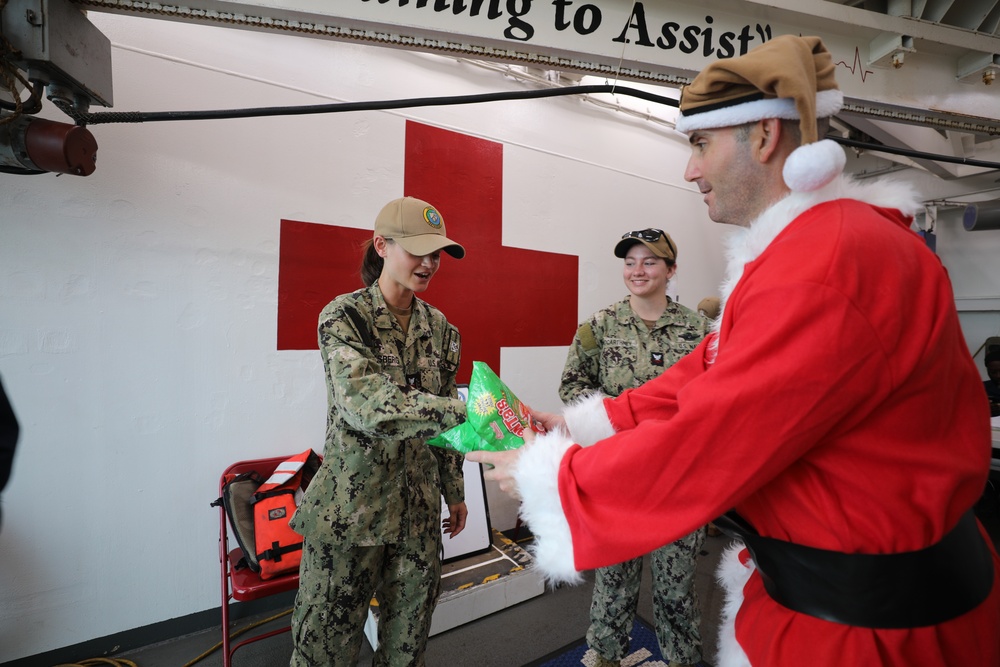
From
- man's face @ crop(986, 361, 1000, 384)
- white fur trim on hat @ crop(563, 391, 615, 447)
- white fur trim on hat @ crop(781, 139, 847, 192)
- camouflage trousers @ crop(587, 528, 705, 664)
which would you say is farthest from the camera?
man's face @ crop(986, 361, 1000, 384)

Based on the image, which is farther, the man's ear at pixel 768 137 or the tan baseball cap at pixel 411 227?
the tan baseball cap at pixel 411 227

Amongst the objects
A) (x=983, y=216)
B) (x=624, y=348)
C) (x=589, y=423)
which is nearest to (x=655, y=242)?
(x=624, y=348)

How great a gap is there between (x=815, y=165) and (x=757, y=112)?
0.15 m

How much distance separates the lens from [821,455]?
2.00ft

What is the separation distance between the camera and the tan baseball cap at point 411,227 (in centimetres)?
132

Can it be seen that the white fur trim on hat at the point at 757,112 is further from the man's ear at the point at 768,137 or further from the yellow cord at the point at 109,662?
the yellow cord at the point at 109,662

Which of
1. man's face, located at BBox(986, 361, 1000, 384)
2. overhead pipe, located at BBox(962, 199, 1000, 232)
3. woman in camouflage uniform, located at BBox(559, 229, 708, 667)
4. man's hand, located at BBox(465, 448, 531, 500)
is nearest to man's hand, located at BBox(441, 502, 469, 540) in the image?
woman in camouflage uniform, located at BBox(559, 229, 708, 667)

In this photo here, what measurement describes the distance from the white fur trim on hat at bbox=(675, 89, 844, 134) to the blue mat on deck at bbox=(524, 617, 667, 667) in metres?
1.93

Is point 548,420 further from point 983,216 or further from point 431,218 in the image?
point 983,216

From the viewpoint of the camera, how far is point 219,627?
204cm

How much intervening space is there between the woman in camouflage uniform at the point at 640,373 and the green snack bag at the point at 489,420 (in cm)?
92

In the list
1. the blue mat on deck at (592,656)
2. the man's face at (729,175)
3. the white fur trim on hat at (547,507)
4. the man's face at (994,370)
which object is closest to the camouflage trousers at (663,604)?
the blue mat on deck at (592,656)

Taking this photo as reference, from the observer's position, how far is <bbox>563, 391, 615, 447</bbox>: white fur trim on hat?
1065mm

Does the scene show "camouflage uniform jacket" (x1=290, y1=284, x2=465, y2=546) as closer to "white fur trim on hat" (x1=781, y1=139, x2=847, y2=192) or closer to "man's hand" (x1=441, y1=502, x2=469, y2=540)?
"man's hand" (x1=441, y1=502, x2=469, y2=540)
